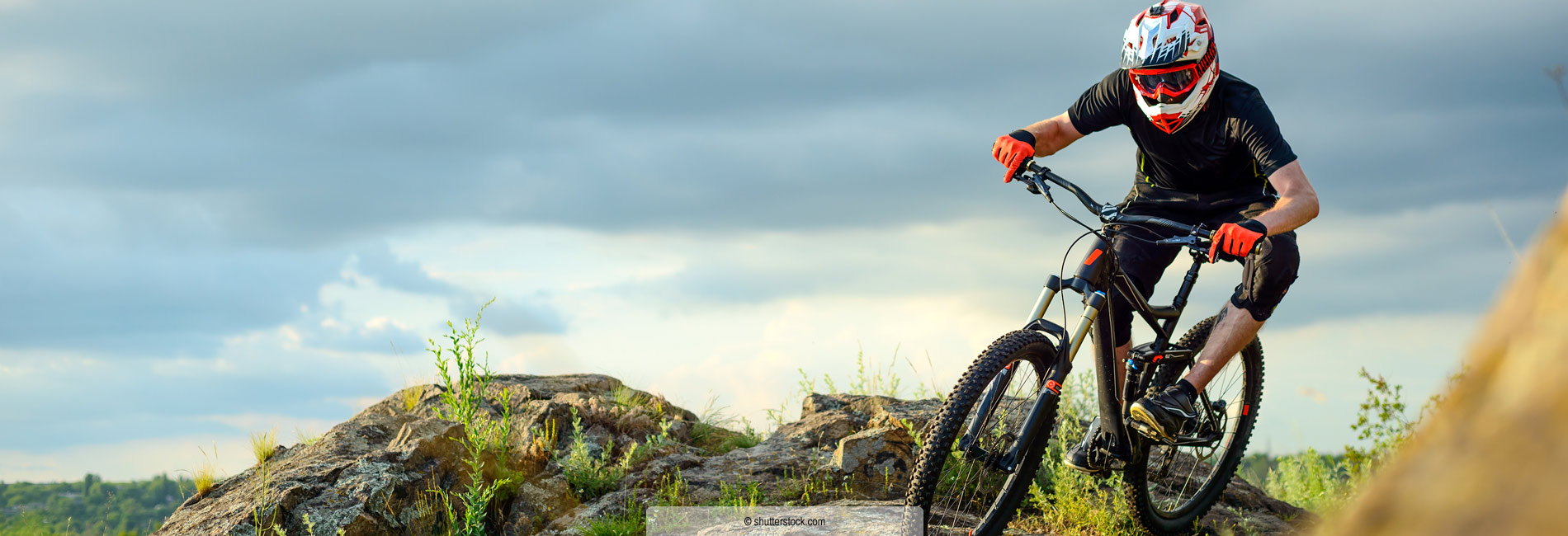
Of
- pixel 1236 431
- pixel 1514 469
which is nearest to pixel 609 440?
pixel 1236 431

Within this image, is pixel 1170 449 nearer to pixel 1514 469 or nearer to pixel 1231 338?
pixel 1231 338

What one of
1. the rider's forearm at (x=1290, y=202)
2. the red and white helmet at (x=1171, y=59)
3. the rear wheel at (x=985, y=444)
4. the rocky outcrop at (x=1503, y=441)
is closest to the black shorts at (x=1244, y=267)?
the rider's forearm at (x=1290, y=202)

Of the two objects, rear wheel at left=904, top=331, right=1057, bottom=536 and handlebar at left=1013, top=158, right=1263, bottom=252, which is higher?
handlebar at left=1013, top=158, right=1263, bottom=252

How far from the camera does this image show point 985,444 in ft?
16.8

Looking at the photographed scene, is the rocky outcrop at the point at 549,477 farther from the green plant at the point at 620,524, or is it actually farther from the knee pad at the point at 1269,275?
the knee pad at the point at 1269,275

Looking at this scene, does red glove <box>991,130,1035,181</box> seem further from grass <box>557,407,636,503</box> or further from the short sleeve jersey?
grass <box>557,407,636,503</box>

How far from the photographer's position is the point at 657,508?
6004mm

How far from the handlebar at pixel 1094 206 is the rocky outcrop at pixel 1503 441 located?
3.74 m

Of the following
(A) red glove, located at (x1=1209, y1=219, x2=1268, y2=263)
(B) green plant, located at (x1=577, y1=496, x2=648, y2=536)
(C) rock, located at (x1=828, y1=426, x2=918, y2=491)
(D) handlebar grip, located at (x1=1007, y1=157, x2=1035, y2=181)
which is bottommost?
(B) green plant, located at (x1=577, y1=496, x2=648, y2=536)

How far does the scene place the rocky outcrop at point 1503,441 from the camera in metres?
0.91

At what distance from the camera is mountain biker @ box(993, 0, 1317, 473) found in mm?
5508

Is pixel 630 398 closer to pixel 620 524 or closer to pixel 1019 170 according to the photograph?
pixel 620 524

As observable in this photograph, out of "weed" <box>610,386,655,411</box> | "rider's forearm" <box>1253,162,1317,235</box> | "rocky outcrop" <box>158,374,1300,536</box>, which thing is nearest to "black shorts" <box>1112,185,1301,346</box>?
"rider's forearm" <box>1253,162,1317,235</box>

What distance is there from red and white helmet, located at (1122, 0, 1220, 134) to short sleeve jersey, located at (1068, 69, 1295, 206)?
131 mm
